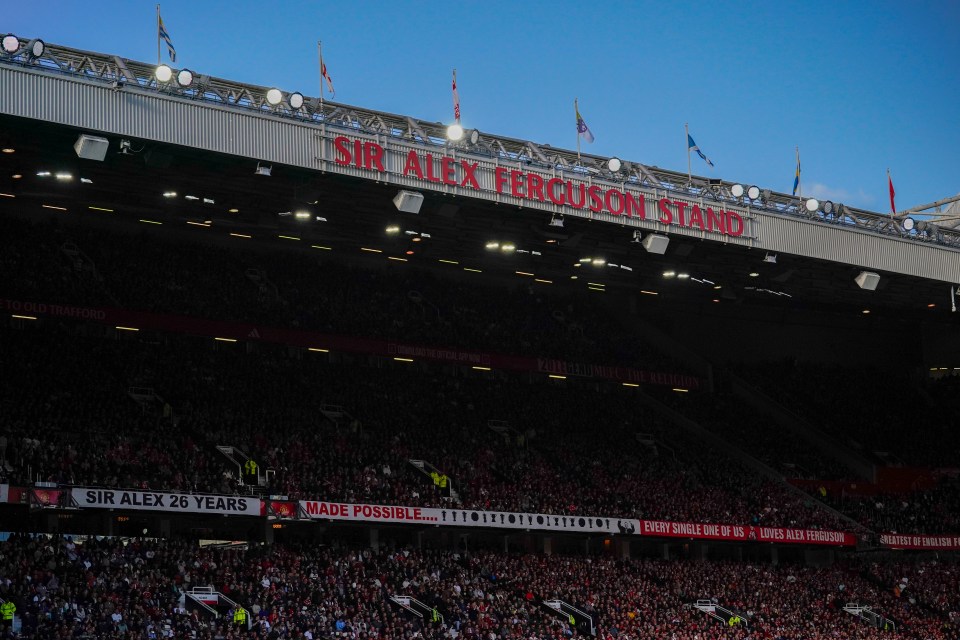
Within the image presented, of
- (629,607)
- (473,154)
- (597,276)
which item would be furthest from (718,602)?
(473,154)

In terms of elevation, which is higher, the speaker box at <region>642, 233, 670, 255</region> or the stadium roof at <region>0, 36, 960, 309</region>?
the stadium roof at <region>0, 36, 960, 309</region>

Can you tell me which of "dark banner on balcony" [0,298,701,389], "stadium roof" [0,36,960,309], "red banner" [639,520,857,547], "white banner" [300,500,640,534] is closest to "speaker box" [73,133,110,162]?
"stadium roof" [0,36,960,309]

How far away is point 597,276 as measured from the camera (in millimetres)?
58688

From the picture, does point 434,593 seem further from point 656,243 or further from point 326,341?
point 326,341

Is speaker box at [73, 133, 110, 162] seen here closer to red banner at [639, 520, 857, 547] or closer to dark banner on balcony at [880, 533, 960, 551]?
red banner at [639, 520, 857, 547]

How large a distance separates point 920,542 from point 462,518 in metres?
22.7

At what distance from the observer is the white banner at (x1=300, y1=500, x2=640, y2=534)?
4066 cm

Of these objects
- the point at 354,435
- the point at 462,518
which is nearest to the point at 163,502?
the point at 462,518

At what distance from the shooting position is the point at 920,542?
181 feet

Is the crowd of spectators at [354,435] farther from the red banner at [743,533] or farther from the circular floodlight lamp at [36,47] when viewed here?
the circular floodlight lamp at [36,47]

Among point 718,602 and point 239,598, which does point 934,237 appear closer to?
point 718,602

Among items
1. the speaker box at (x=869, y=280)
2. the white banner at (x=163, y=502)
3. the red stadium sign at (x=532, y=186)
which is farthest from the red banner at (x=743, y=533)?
the white banner at (x=163, y=502)

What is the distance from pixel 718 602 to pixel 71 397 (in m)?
24.0

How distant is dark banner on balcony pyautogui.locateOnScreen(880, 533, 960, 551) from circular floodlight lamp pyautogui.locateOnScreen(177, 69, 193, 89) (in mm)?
35573
